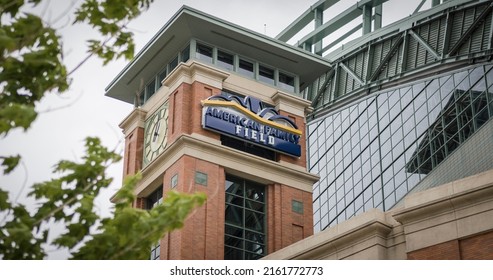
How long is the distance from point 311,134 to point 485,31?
1757 centimetres

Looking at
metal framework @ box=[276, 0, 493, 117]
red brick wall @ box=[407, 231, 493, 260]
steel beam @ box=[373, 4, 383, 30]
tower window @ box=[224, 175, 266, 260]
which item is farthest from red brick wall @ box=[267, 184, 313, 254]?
steel beam @ box=[373, 4, 383, 30]

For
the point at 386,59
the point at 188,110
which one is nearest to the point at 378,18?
the point at 386,59

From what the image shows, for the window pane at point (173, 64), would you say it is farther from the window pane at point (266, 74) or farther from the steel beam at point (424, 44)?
the steel beam at point (424, 44)

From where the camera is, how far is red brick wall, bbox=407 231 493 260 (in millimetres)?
27938

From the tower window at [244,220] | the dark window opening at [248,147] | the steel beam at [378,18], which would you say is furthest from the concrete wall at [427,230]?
the steel beam at [378,18]

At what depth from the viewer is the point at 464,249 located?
2844 cm

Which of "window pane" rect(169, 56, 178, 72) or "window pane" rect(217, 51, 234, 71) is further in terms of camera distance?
"window pane" rect(169, 56, 178, 72)

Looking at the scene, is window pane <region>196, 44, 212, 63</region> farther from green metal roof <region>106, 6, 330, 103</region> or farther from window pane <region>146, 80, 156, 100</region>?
window pane <region>146, 80, 156, 100</region>

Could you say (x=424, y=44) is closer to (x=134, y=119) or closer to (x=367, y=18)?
(x=367, y=18)

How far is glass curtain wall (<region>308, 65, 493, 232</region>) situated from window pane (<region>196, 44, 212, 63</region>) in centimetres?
1605

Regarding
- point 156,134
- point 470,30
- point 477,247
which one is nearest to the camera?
point 477,247

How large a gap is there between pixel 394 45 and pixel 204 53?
70.4ft

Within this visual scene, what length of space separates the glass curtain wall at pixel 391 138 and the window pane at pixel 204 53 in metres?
16.1

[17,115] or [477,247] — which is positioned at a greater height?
[477,247]
